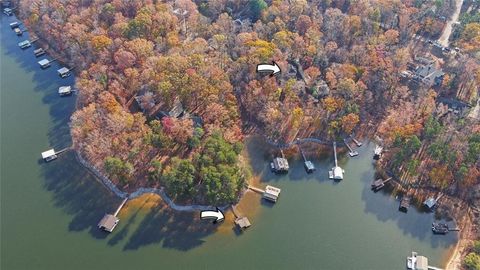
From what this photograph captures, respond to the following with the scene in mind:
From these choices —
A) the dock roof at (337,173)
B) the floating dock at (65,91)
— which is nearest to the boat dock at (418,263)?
the dock roof at (337,173)

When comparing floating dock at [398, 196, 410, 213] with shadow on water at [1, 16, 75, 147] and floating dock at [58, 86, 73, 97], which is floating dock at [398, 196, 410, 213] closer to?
shadow on water at [1, 16, 75, 147]

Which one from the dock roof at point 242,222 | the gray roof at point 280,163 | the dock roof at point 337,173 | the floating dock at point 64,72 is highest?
the floating dock at point 64,72

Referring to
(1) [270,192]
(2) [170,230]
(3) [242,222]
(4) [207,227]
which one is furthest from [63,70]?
(3) [242,222]

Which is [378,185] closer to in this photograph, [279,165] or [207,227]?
[279,165]

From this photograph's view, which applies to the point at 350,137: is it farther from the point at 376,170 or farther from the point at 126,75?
the point at 126,75

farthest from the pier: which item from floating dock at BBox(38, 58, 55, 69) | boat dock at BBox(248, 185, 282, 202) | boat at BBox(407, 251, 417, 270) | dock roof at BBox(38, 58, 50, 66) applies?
dock roof at BBox(38, 58, 50, 66)

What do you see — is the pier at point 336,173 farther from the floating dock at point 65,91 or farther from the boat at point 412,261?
the floating dock at point 65,91
